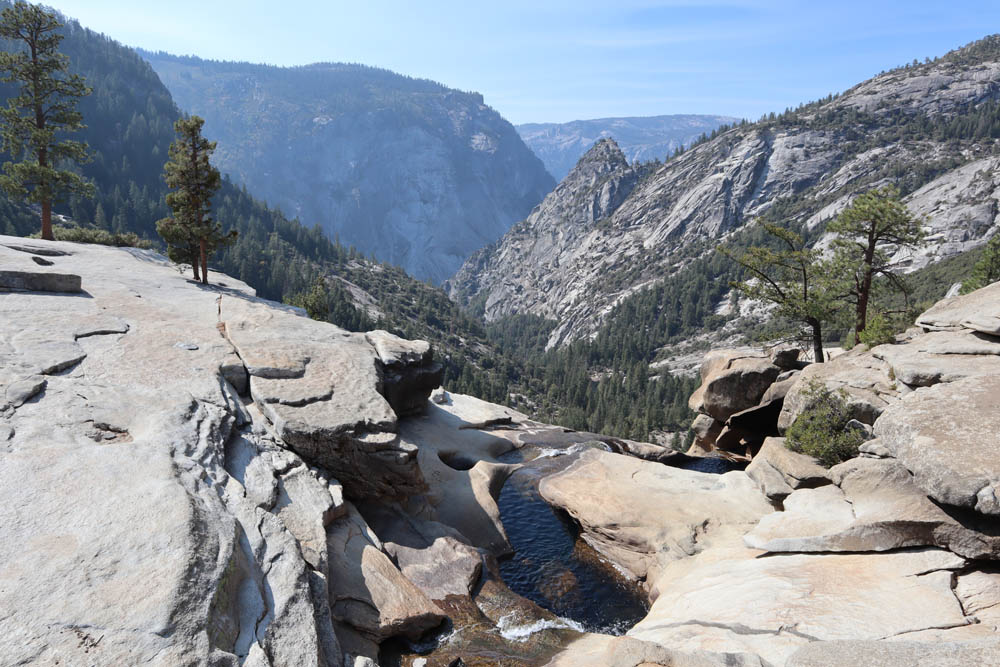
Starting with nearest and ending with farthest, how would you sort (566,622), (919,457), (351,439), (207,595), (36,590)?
(36,590) → (207,595) → (919,457) → (566,622) → (351,439)

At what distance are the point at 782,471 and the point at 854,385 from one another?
6.02 meters

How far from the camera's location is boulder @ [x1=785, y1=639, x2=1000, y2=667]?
30.7 ft

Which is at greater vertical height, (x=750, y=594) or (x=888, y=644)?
(x=888, y=644)

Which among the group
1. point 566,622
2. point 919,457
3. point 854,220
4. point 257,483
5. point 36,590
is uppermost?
point 854,220

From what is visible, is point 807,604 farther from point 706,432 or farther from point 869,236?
point 706,432

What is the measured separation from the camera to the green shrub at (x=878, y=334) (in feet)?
102

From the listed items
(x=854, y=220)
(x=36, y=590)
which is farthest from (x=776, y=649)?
(x=854, y=220)

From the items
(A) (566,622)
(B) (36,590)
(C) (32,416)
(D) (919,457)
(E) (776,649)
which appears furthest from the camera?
(A) (566,622)

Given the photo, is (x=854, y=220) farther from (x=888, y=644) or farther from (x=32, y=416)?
(x=32, y=416)

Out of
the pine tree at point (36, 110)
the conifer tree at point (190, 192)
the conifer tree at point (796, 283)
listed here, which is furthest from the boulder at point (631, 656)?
the pine tree at point (36, 110)

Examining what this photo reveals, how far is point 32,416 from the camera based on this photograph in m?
15.6

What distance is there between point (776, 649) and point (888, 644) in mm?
3242

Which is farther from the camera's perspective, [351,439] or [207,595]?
[351,439]

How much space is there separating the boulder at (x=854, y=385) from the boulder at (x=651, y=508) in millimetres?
5479
